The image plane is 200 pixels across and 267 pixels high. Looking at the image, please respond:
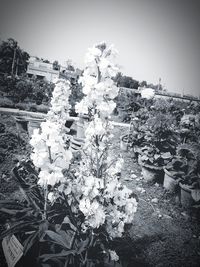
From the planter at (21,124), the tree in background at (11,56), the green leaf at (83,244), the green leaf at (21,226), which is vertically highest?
the tree in background at (11,56)

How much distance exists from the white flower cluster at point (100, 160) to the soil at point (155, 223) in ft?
1.36

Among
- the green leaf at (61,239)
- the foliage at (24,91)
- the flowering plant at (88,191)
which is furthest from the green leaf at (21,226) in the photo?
the foliage at (24,91)

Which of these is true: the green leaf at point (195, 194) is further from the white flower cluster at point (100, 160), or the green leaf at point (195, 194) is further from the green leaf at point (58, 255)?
the green leaf at point (58, 255)

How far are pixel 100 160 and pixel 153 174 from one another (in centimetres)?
336

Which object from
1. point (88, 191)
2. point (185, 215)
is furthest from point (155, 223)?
point (88, 191)

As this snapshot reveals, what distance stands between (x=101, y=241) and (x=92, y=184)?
0.72m

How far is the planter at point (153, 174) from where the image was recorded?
535cm

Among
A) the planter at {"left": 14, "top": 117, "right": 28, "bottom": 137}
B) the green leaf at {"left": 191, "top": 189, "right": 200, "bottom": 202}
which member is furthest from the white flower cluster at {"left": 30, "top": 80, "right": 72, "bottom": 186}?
the planter at {"left": 14, "top": 117, "right": 28, "bottom": 137}

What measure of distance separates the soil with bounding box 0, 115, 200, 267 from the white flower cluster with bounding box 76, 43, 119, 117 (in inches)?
59.7

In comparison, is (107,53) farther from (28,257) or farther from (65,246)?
(28,257)

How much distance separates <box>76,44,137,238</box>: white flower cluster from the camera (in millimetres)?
2031

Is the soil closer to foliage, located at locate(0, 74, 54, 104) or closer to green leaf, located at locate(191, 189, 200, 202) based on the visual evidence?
green leaf, located at locate(191, 189, 200, 202)

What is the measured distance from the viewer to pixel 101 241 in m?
2.33

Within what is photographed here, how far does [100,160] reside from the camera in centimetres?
238
